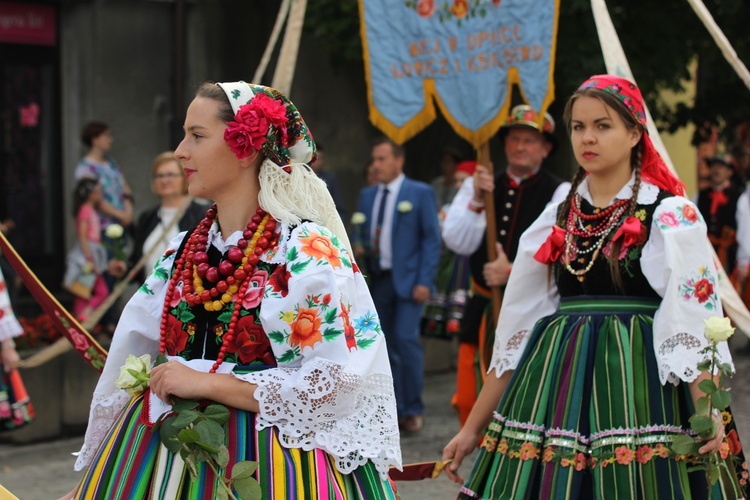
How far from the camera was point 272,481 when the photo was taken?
109 inches

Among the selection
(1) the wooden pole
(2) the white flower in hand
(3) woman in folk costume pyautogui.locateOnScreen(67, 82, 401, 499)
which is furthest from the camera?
(1) the wooden pole

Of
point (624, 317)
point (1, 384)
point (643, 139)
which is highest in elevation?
point (643, 139)

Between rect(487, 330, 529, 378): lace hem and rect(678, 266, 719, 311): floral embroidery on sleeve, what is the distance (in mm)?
598

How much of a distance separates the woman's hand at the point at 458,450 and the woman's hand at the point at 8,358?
282 cm

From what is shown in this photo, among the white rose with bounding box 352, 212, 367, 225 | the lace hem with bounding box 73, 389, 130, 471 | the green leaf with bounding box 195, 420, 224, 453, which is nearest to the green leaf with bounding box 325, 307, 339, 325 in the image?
the green leaf with bounding box 195, 420, 224, 453

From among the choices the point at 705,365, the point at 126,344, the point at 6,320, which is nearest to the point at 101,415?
the point at 126,344

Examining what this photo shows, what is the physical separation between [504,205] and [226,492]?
3.82 m

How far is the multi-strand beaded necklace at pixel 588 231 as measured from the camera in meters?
3.91

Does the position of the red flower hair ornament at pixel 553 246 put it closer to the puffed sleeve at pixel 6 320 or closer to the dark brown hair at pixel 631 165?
the dark brown hair at pixel 631 165

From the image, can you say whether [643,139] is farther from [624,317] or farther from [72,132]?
[72,132]

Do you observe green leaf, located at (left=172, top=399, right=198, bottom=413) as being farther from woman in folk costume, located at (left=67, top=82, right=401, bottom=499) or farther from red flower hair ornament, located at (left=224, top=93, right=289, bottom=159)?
red flower hair ornament, located at (left=224, top=93, right=289, bottom=159)

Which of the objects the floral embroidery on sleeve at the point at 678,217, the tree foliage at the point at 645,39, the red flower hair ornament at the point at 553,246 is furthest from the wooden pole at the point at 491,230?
the tree foliage at the point at 645,39

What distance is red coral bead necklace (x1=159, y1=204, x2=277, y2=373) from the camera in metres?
Result: 2.91

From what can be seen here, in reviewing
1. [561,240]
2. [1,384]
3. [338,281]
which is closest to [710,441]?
[561,240]
